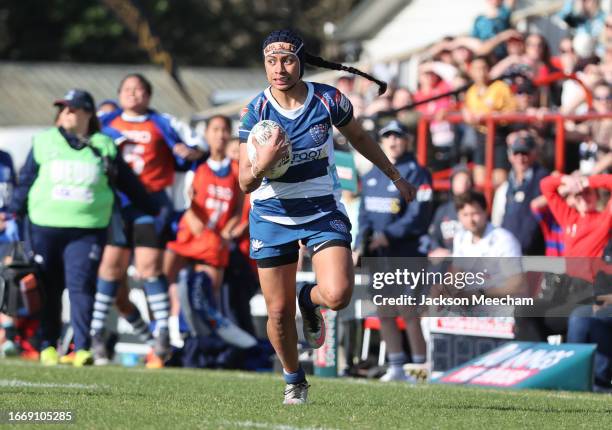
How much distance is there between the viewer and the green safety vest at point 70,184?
12.7 meters

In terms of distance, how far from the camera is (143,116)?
1376 cm

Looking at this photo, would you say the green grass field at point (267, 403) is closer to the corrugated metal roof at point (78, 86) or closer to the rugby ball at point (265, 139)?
the rugby ball at point (265, 139)

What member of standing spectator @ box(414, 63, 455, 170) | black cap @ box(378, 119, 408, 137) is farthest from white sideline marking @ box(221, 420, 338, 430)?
standing spectator @ box(414, 63, 455, 170)

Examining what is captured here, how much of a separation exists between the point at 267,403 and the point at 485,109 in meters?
6.78

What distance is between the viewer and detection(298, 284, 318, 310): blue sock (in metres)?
8.82

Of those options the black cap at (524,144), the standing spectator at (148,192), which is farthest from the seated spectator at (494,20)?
the standing spectator at (148,192)

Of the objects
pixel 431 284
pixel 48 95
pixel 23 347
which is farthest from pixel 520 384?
pixel 48 95

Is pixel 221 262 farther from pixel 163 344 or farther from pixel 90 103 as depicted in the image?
pixel 90 103

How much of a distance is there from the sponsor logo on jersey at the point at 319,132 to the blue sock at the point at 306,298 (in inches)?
34.9

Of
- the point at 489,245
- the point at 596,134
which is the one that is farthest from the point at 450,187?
the point at 489,245

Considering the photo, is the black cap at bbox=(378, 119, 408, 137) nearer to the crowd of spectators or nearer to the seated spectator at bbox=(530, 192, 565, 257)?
the crowd of spectators

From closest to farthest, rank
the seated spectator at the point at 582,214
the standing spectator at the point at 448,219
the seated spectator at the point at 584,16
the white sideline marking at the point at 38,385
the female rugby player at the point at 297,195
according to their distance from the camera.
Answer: the female rugby player at the point at 297,195, the white sideline marking at the point at 38,385, the seated spectator at the point at 582,214, the standing spectator at the point at 448,219, the seated spectator at the point at 584,16

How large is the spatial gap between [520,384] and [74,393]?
3.68 m

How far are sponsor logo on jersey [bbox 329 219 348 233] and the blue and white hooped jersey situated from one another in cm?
8
